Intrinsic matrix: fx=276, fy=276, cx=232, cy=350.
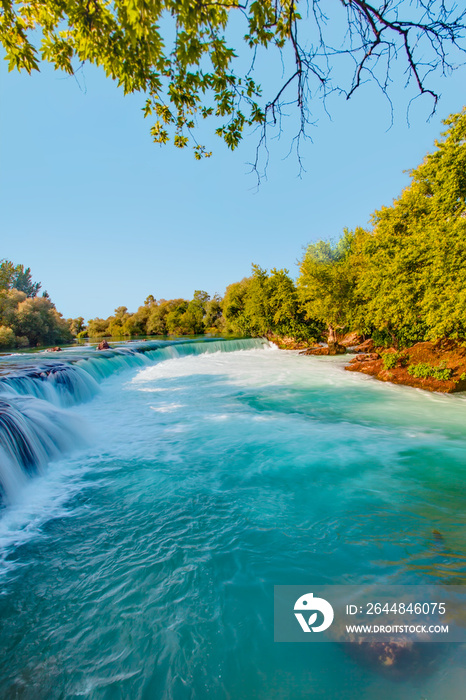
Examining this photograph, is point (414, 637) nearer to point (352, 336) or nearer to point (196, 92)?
point (196, 92)

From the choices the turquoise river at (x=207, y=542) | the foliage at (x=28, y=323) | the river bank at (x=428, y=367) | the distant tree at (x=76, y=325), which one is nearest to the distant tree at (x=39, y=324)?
the foliage at (x=28, y=323)

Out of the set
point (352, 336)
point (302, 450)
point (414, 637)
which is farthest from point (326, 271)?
point (414, 637)

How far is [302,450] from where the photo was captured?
575 centimetres

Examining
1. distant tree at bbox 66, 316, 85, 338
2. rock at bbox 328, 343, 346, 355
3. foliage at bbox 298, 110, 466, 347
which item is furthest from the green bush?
distant tree at bbox 66, 316, 85, 338

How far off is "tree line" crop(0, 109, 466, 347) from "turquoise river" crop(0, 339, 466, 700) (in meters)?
5.09

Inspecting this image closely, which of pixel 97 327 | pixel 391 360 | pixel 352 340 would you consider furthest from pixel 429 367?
pixel 97 327

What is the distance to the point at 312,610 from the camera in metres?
2.39

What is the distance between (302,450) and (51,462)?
16.5 ft

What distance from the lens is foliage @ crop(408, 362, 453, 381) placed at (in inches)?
415

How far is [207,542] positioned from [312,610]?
4.22 ft

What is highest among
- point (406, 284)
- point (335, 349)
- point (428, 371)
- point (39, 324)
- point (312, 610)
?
point (39, 324)

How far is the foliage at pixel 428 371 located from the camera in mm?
10534

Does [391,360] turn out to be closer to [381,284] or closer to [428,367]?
[428,367]

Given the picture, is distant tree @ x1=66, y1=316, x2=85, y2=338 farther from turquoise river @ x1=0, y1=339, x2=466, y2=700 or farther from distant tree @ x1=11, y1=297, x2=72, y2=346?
turquoise river @ x1=0, y1=339, x2=466, y2=700
